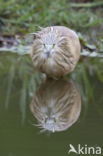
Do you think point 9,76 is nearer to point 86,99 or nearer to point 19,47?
point 86,99

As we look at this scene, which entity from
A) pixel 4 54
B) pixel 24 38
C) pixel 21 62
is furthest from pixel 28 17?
pixel 21 62

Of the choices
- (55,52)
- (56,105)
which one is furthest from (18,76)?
(56,105)

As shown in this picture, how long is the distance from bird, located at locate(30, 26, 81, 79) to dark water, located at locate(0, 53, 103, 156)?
0.45 ft

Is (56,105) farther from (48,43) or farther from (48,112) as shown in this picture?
(48,43)

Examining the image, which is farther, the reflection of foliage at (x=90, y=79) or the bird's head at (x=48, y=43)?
the bird's head at (x=48, y=43)

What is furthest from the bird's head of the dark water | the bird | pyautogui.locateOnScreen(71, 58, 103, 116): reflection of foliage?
pyautogui.locateOnScreen(71, 58, 103, 116): reflection of foliage

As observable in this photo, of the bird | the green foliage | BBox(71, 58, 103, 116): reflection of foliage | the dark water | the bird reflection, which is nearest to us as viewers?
the dark water

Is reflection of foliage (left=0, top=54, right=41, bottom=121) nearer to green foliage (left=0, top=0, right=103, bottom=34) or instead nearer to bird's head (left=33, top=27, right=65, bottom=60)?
bird's head (left=33, top=27, right=65, bottom=60)

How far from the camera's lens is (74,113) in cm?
268

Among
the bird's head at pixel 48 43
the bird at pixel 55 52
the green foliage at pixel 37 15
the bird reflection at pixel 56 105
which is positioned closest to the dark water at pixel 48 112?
the bird reflection at pixel 56 105

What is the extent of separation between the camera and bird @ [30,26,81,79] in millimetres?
3348

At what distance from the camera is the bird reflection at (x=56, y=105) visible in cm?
245

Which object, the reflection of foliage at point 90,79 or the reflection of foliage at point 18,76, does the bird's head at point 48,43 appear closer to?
the reflection of foliage at point 18,76

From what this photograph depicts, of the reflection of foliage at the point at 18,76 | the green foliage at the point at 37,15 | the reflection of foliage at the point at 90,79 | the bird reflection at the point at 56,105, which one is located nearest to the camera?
the bird reflection at the point at 56,105
